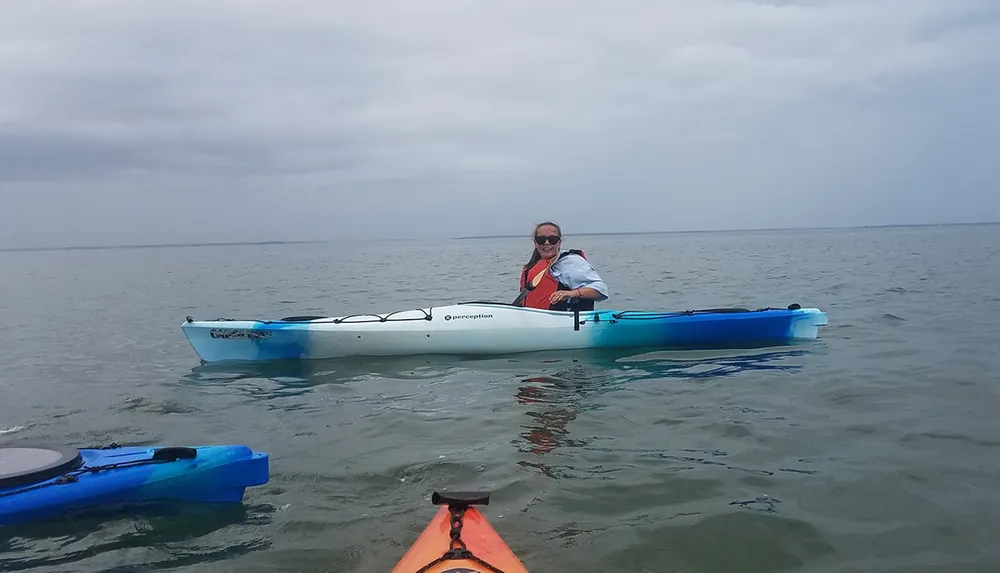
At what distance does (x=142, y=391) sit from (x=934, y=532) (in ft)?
25.2

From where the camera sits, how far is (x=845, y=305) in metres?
13.1

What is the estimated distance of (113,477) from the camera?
13.2ft

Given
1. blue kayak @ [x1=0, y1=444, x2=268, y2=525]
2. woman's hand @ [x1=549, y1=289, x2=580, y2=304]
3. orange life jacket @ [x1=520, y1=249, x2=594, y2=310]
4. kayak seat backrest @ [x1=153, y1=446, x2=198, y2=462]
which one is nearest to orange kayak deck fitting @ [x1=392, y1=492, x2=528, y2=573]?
blue kayak @ [x1=0, y1=444, x2=268, y2=525]

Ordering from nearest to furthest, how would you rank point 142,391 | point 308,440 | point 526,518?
1. point 526,518
2. point 308,440
3. point 142,391

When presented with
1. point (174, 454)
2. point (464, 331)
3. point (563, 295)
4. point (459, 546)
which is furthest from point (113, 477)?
point (563, 295)

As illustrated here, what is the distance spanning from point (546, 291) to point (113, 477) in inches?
227

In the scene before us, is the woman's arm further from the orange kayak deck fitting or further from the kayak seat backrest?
the orange kayak deck fitting

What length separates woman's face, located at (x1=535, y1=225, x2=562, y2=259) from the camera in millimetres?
A: 8562

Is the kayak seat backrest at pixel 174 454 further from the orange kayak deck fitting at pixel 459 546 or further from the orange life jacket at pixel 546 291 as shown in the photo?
the orange life jacket at pixel 546 291

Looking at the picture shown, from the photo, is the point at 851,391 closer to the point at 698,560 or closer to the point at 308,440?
the point at 698,560

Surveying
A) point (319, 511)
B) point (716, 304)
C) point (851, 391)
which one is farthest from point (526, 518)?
point (716, 304)

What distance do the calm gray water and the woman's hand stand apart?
775 mm

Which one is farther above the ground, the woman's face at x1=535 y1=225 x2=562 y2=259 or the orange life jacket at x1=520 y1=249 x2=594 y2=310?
the woman's face at x1=535 y1=225 x2=562 y2=259

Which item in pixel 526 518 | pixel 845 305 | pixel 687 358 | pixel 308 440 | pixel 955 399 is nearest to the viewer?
pixel 526 518
